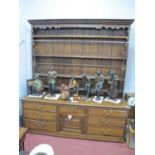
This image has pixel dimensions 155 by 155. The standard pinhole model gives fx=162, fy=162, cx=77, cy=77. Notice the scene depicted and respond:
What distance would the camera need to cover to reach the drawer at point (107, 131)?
2654 millimetres

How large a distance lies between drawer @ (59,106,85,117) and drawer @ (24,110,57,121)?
168 mm

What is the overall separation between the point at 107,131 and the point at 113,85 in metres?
0.77

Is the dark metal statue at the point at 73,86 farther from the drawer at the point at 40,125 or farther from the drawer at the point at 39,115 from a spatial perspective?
the drawer at the point at 40,125

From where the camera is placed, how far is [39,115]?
111 inches

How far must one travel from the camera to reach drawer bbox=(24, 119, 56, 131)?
2.81 m

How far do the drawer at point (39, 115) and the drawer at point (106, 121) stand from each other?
64 cm

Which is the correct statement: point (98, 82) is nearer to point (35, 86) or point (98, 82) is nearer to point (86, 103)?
point (86, 103)

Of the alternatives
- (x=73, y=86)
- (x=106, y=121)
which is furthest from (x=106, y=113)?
(x=73, y=86)

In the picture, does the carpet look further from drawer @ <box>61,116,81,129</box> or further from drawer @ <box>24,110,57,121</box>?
drawer @ <box>24,110,57,121</box>

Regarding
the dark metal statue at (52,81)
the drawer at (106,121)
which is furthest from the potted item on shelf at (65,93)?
the drawer at (106,121)
